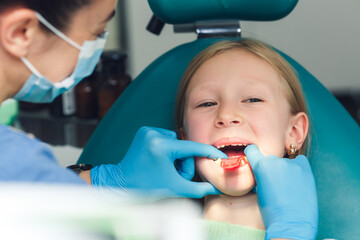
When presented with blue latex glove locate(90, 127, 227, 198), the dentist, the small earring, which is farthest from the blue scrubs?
the small earring

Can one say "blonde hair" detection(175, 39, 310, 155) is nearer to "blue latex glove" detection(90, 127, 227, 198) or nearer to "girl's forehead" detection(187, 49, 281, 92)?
"girl's forehead" detection(187, 49, 281, 92)

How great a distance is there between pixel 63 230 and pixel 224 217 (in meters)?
0.85

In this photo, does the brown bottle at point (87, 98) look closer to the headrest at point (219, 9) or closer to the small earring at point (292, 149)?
the headrest at point (219, 9)

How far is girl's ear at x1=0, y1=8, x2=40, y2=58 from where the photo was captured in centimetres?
88

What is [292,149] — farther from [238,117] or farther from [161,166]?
[161,166]

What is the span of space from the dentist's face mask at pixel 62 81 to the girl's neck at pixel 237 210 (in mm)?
498

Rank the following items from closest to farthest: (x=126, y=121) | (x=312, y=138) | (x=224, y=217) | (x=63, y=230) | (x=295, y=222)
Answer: (x=63, y=230) → (x=295, y=222) → (x=224, y=217) → (x=312, y=138) → (x=126, y=121)

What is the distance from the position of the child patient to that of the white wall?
1.22 meters

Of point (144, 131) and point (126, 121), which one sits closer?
point (144, 131)

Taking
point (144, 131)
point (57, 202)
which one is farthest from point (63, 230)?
point (144, 131)

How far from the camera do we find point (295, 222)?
3.84ft

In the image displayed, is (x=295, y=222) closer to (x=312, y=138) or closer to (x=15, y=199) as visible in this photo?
(x=312, y=138)

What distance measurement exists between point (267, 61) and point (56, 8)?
2.29 feet

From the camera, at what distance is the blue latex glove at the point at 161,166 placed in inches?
51.8
